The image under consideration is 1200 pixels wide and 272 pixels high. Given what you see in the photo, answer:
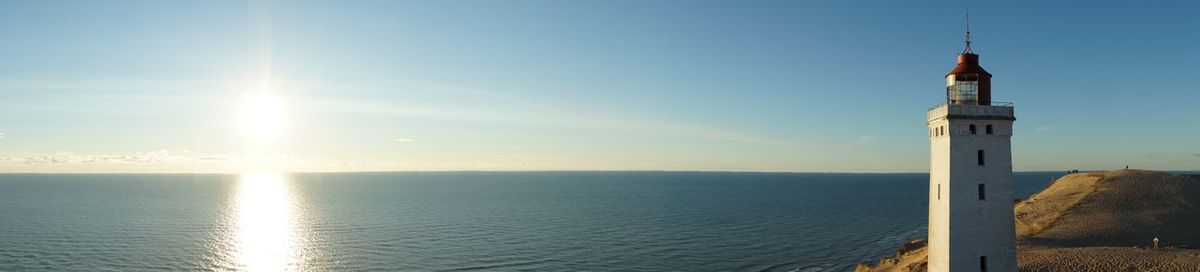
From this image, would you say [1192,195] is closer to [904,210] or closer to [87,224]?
[904,210]

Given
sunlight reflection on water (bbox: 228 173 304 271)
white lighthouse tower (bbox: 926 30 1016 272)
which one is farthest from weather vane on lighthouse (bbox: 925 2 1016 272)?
sunlight reflection on water (bbox: 228 173 304 271)

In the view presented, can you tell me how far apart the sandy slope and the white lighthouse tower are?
16.1m

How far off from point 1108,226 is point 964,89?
47353mm

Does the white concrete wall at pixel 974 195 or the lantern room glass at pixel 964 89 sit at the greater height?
the lantern room glass at pixel 964 89

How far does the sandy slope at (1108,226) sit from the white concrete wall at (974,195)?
16.1 metres

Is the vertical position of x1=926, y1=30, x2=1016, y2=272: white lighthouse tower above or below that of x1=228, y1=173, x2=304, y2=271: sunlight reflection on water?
above

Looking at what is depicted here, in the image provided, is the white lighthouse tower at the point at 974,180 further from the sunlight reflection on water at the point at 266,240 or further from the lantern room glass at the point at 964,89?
the sunlight reflection on water at the point at 266,240

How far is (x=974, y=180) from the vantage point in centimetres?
2959

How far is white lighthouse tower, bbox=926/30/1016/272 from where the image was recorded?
97.2ft

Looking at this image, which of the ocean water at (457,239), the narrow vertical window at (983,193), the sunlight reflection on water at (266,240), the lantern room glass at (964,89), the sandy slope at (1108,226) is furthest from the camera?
the sunlight reflection on water at (266,240)

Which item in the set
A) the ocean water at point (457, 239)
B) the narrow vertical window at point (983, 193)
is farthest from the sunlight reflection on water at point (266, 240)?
the narrow vertical window at point (983, 193)

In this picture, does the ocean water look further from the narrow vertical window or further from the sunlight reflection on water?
the narrow vertical window

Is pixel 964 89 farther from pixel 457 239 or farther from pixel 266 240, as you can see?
pixel 266 240

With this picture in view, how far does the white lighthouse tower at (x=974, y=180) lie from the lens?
2964 centimetres
